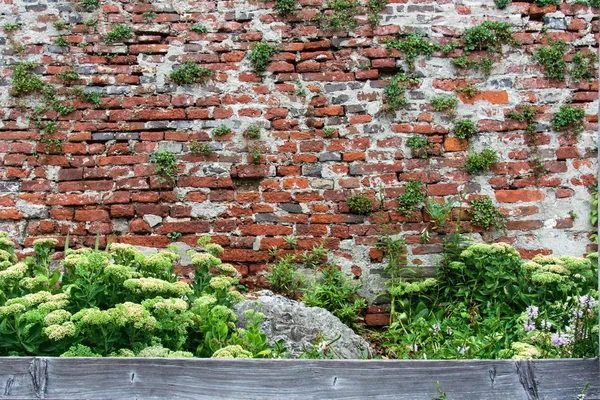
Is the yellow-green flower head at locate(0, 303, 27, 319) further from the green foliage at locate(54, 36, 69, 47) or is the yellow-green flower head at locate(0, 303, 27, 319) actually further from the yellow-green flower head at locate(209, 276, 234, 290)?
the green foliage at locate(54, 36, 69, 47)

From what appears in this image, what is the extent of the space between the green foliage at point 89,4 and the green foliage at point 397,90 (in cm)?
247

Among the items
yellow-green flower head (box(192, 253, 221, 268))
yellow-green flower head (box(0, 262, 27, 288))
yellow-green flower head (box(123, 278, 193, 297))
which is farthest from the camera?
yellow-green flower head (box(192, 253, 221, 268))

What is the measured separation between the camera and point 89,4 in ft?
16.2

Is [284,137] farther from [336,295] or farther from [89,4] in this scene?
[89,4]

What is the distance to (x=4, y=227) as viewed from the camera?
482cm

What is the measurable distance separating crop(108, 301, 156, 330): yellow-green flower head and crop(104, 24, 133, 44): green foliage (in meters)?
3.08

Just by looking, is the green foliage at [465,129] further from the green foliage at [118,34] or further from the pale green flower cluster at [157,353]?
the pale green flower cluster at [157,353]

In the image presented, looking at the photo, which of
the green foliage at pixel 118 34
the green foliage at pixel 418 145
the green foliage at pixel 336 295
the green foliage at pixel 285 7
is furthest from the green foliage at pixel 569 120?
the green foliage at pixel 118 34

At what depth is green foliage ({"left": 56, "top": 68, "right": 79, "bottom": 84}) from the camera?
4890 mm

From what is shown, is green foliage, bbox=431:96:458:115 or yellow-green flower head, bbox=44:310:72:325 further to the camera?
green foliage, bbox=431:96:458:115

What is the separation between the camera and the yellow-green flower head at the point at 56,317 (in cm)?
245

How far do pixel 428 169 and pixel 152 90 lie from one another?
7.61 ft

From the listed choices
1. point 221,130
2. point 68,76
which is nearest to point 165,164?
point 221,130

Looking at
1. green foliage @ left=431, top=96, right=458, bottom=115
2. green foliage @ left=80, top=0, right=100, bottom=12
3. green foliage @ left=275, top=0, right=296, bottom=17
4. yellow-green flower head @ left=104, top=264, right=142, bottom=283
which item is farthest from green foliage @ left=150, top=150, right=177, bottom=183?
green foliage @ left=431, top=96, right=458, bottom=115
